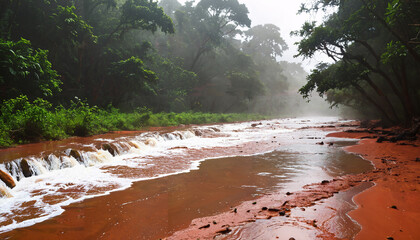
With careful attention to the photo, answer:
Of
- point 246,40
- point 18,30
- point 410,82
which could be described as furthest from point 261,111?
point 18,30

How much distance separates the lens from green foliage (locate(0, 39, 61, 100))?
28.2 feet

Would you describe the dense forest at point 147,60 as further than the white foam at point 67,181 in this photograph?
Yes

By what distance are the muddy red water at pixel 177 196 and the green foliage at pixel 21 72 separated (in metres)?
6.82

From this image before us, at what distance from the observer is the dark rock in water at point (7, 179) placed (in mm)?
4246

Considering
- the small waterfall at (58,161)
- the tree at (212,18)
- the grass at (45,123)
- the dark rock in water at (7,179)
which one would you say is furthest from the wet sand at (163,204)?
the tree at (212,18)

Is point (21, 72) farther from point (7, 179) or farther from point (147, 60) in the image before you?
point (147, 60)

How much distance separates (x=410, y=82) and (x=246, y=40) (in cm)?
4813

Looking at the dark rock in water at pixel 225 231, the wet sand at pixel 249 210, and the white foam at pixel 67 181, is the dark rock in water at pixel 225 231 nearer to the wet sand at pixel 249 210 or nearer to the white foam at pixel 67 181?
the wet sand at pixel 249 210

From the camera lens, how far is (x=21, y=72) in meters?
8.59

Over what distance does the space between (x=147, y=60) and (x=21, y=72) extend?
15.3 m

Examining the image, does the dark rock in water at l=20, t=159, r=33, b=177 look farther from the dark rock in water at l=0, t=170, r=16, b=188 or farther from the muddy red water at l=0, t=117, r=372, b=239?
the muddy red water at l=0, t=117, r=372, b=239

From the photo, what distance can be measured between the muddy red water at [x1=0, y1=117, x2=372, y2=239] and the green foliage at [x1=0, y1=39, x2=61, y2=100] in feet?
22.4

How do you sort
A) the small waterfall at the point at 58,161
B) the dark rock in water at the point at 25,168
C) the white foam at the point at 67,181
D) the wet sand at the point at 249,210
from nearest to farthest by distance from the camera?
the wet sand at the point at 249,210 < the white foam at the point at 67,181 < the small waterfall at the point at 58,161 < the dark rock in water at the point at 25,168

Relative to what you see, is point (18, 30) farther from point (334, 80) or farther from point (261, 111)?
point (261, 111)
